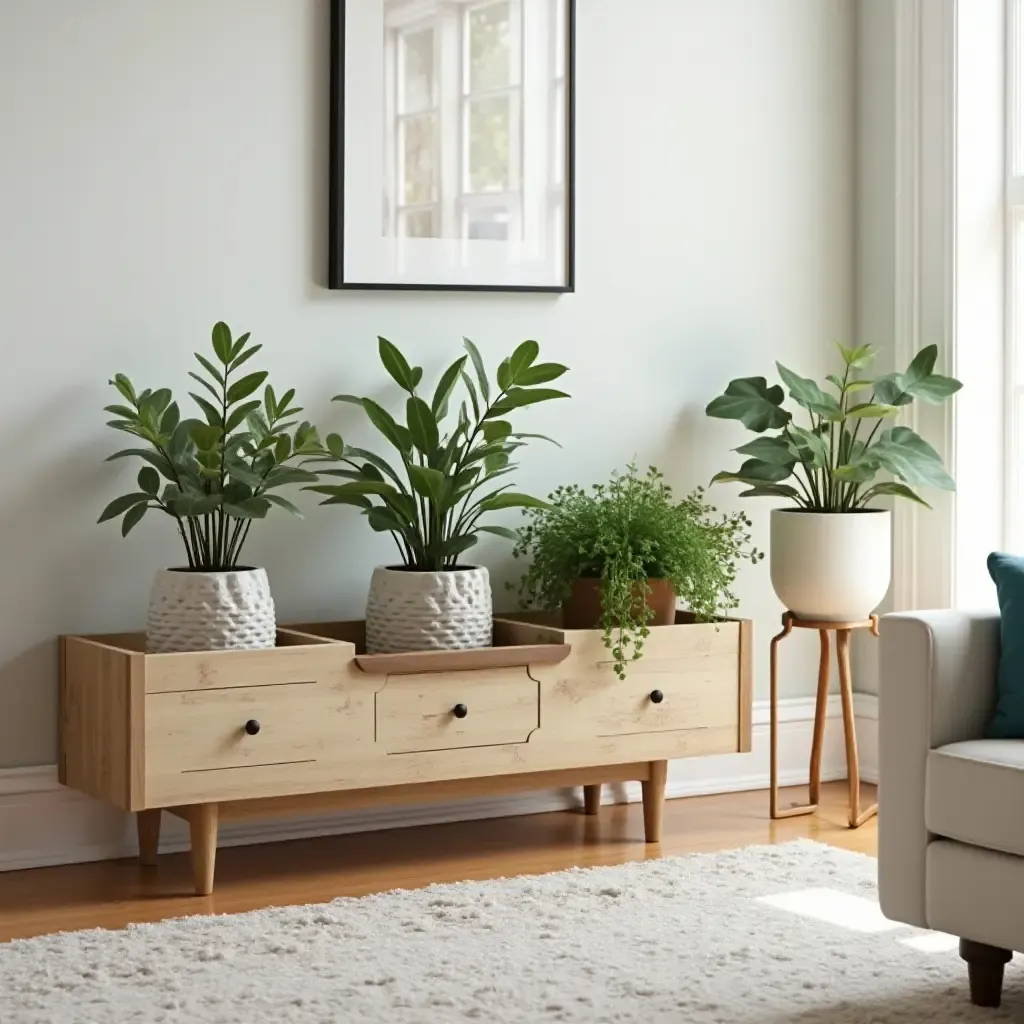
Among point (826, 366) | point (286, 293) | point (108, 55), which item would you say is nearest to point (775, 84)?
point (826, 366)

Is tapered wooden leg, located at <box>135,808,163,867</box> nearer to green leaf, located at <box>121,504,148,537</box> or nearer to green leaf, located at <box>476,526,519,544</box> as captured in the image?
green leaf, located at <box>121,504,148,537</box>

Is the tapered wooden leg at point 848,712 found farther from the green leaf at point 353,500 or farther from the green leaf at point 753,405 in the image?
the green leaf at point 353,500

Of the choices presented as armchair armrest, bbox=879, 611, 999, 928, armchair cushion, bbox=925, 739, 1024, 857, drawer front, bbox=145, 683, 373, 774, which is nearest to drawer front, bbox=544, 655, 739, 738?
drawer front, bbox=145, 683, 373, 774

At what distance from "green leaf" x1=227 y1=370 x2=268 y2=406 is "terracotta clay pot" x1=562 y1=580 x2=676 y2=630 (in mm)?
882

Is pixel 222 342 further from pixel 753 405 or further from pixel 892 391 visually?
pixel 892 391

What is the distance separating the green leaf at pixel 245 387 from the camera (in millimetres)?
3738

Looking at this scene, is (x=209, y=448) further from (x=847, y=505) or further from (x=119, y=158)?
(x=847, y=505)

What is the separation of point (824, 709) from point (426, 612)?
1254 millimetres

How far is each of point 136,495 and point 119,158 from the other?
2.51 ft

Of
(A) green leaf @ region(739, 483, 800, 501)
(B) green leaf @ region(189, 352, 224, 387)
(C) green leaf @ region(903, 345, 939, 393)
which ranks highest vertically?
(C) green leaf @ region(903, 345, 939, 393)

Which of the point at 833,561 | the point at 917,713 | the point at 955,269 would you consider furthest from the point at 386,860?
the point at 955,269

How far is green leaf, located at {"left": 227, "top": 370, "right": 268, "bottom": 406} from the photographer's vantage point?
12.3 ft

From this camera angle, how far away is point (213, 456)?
3590 millimetres

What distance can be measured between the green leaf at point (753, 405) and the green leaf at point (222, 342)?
1.30 meters
